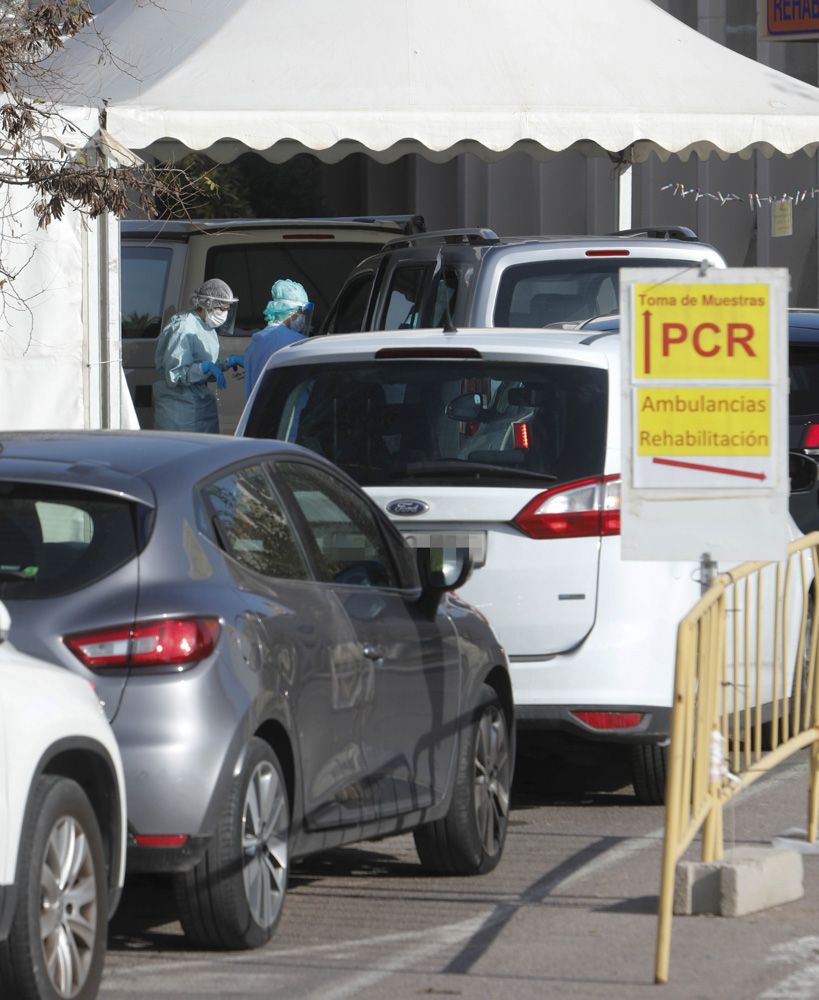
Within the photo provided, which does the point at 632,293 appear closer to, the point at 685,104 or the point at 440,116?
the point at 440,116

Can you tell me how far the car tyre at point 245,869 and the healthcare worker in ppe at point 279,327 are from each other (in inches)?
315

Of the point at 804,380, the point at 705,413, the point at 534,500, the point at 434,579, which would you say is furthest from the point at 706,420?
the point at 804,380

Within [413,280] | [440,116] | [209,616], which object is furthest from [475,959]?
[440,116]

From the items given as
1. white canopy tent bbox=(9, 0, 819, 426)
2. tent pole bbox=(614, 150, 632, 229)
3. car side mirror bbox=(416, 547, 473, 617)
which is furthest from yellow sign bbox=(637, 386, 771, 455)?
tent pole bbox=(614, 150, 632, 229)

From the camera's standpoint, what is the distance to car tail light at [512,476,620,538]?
312 inches

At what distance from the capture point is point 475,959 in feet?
20.0

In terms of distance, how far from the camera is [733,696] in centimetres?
664

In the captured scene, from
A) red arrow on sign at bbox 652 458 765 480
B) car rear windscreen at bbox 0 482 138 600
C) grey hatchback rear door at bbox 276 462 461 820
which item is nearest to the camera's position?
car rear windscreen at bbox 0 482 138 600

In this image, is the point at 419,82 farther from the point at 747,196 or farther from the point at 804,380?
the point at 747,196

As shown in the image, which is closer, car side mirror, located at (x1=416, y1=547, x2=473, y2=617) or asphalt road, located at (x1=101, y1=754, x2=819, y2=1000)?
asphalt road, located at (x1=101, y1=754, x2=819, y2=1000)

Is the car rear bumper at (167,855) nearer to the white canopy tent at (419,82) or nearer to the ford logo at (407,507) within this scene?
the ford logo at (407,507)

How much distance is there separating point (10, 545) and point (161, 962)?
126 cm

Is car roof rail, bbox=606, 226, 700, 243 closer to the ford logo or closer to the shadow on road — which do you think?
the shadow on road

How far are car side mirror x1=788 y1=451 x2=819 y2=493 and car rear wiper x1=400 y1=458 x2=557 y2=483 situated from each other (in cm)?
177
